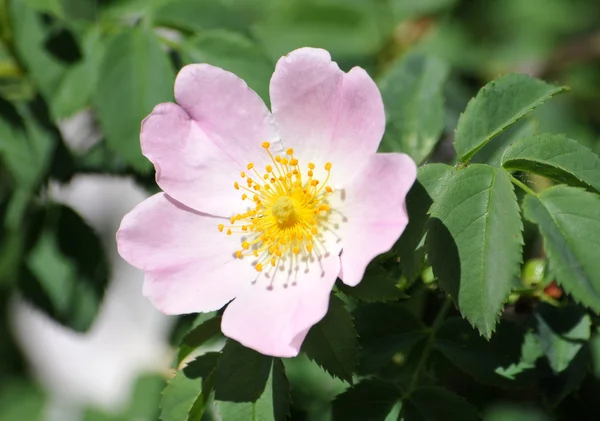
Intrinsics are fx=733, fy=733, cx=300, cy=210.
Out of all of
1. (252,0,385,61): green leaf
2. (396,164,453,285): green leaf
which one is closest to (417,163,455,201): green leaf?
(396,164,453,285): green leaf

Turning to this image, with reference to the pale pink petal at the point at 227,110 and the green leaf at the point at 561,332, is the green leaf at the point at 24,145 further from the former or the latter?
the green leaf at the point at 561,332

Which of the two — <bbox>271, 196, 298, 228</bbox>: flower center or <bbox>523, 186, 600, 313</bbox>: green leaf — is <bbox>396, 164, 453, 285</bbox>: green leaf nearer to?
<bbox>523, 186, 600, 313</bbox>: green leaf

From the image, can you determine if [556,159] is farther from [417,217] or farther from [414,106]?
[414,106]

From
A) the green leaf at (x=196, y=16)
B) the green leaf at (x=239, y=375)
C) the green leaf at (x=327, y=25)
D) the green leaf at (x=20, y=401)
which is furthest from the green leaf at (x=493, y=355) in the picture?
the green leaf at (x=20, y=401)

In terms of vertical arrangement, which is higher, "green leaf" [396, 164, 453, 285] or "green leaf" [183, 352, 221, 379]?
"green leaf" [396, 164, 453, 285]

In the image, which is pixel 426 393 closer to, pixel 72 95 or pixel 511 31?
pixel 72 95

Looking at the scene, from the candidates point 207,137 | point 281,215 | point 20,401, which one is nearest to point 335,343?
point 281,215

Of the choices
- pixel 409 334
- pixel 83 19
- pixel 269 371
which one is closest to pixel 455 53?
pixel 83 19

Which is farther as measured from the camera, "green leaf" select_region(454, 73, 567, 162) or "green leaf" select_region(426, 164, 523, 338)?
"green leaf" select_region(454, 73, 567, 162)
